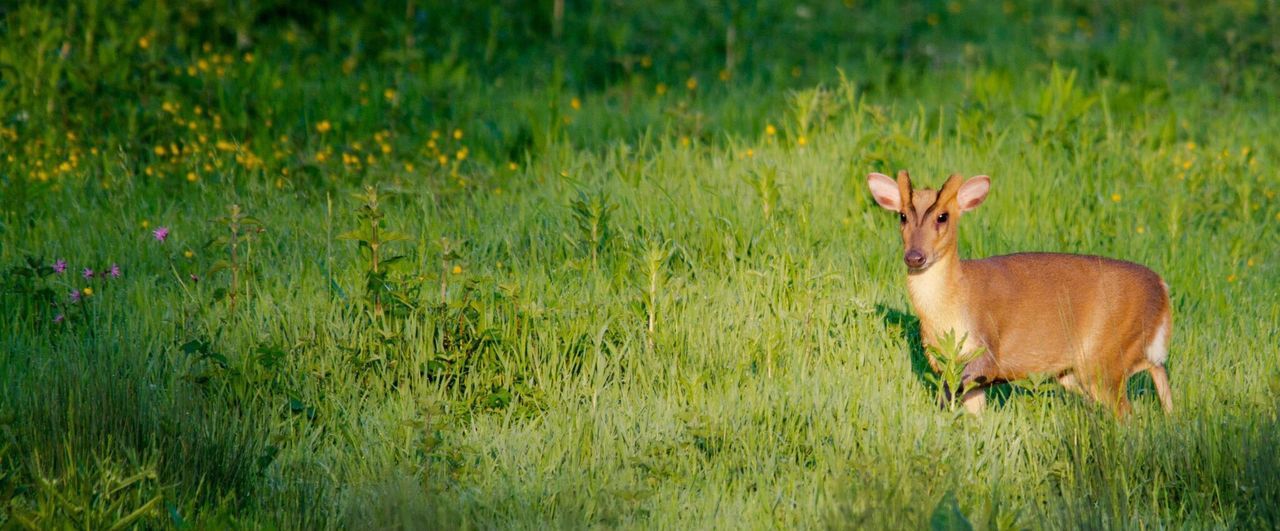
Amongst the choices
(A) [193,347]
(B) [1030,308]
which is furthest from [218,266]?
(B) [1030,308]

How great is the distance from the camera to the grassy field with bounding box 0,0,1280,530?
486cm

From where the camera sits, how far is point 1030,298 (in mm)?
5633

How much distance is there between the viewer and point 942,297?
5477 mm

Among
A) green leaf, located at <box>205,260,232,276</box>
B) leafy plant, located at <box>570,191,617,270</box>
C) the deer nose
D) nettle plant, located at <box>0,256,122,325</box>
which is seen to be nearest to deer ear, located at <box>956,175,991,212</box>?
the deer nose

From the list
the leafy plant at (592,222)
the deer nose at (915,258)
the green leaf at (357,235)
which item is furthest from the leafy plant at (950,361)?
the green leaf at (357,235)

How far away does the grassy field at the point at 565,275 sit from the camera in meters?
4.86

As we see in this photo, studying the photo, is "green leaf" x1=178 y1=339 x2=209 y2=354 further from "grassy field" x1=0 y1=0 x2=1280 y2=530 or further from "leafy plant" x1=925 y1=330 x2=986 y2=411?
"leafy plant" x1=925 y1=330 x2=986 y2=411

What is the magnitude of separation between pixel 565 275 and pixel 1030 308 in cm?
Answer: 220

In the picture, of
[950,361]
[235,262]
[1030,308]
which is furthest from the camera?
[235,262]

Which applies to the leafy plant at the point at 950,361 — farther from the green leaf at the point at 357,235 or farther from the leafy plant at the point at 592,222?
the green leaf at the point at 357,235

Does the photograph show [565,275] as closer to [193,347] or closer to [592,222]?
[592,222]

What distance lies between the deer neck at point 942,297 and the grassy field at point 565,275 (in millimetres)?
352

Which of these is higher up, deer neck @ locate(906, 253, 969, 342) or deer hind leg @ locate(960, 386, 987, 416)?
deer neck @ locate(906, 253, 969, 342)

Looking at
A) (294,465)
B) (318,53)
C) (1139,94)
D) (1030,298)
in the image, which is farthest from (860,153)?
(318,53)
